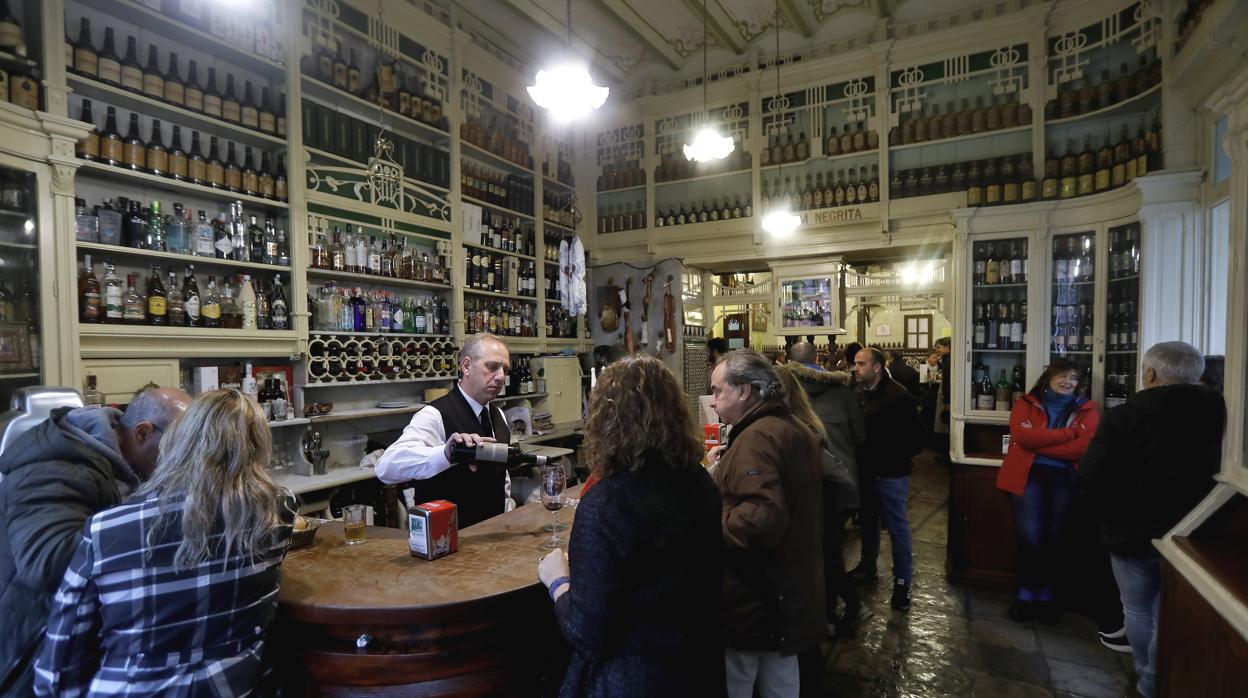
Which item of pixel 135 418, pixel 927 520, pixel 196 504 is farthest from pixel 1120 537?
pixel 135 418

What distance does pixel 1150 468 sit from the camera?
2.59 meters

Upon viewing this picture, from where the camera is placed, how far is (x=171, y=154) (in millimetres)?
3385

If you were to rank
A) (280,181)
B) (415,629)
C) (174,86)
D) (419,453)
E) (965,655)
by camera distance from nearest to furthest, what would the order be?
1. (415,629)
2. (419,453)
3. (965,655)
4. (174,86)
5. (280,181)

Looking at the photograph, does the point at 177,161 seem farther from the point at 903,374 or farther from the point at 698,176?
the point at 903,374

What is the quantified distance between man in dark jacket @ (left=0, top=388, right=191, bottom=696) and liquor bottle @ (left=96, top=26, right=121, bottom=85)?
2.65m

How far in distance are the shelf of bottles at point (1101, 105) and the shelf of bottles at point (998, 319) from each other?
750 mm

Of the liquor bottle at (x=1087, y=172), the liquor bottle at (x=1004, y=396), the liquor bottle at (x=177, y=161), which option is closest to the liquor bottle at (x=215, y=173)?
the liquor bottle at (x=177, y=161)

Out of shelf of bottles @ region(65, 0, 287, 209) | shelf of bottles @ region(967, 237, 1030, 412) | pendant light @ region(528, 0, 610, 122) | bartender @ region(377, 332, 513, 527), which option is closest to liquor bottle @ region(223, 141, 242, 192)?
shelf of bottles @ region(65, 0, 287, 209)

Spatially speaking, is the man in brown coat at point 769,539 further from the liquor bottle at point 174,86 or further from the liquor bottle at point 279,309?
the liquor bottle at point 174,86

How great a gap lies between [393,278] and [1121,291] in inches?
209

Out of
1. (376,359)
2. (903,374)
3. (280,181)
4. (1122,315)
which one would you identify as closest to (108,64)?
(280,181)

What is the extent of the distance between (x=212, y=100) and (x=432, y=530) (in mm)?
3268

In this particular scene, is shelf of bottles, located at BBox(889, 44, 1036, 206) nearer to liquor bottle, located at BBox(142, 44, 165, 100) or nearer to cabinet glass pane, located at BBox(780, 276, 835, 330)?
cabinet glass pane, located at BBox(780, 276, 835, 330)

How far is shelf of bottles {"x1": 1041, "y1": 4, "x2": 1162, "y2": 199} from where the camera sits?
4.36 metres
